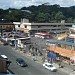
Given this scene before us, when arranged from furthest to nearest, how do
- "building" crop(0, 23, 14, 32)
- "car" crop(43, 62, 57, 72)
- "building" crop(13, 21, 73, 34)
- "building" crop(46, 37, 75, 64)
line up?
"building" crop(0, 23, 14, 32) → "building" crop(13, 21, 73, 34) → "building" crop(46, 37, 75, 64) → "car" crop(43, 62, 57, 72)

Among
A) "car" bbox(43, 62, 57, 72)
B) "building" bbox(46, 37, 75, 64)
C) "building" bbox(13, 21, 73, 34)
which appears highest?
"building" bbox(13, 21, 73, 34)

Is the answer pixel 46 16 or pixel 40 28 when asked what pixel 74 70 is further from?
pixel 46 16

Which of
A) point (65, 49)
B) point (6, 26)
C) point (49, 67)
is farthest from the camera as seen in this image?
point (6, 26)

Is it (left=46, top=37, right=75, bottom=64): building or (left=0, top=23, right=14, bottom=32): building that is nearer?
(left=46, top=37, right=75, bottom=64): building

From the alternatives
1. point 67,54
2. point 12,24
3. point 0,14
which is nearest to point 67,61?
point 67,54

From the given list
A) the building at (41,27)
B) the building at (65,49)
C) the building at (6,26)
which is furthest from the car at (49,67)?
the building at (6,26)

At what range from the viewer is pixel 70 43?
1330 inches

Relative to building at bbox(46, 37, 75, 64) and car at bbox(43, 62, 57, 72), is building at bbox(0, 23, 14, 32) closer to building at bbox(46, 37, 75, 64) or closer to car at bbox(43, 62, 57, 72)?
building at bbox(46, 37, 75, 64)

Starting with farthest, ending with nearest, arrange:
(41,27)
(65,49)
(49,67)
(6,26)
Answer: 1. (6,26)
2. (41,27)
3. (65,49)
4. (49,67)

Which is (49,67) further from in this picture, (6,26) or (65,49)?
(6,26)

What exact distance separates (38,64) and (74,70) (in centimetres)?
460

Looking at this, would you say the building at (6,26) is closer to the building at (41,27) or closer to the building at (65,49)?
the building at (41,27)

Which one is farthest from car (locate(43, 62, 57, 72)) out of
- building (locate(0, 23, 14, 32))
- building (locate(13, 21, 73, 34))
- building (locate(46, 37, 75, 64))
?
building (locate(0, 23, 14, 32))

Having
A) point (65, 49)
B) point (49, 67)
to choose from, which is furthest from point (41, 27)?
point (49, 67)
